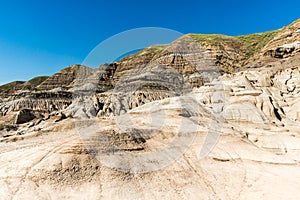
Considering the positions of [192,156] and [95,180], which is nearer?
[95,180]

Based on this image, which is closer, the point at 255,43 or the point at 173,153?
the point at 173,153

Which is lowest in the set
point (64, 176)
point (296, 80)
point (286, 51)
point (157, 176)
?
point (157, 176)

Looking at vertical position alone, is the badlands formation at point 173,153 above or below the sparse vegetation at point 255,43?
below

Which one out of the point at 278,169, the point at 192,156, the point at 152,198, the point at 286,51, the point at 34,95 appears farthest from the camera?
the point at 34,95

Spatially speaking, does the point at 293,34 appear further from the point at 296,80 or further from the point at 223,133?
the point at 223,133

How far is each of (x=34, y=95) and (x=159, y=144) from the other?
5168 cm

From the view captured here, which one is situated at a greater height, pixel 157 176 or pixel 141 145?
pixel 141 145

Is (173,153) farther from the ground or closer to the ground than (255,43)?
closer to the ground

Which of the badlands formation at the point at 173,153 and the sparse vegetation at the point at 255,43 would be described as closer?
the badlands formation at the point at 173,153

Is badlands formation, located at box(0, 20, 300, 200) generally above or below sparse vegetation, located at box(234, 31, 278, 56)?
below

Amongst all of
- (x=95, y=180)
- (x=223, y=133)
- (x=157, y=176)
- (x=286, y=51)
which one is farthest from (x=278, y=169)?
(x=286, y=51)

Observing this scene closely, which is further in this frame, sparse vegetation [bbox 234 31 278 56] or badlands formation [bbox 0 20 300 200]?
sparse vegetation [bbox 234 31 278 56]

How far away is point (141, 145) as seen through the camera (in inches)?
378

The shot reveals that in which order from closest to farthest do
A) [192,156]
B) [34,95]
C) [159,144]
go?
[192,156]
[159,144]
[34,95]
